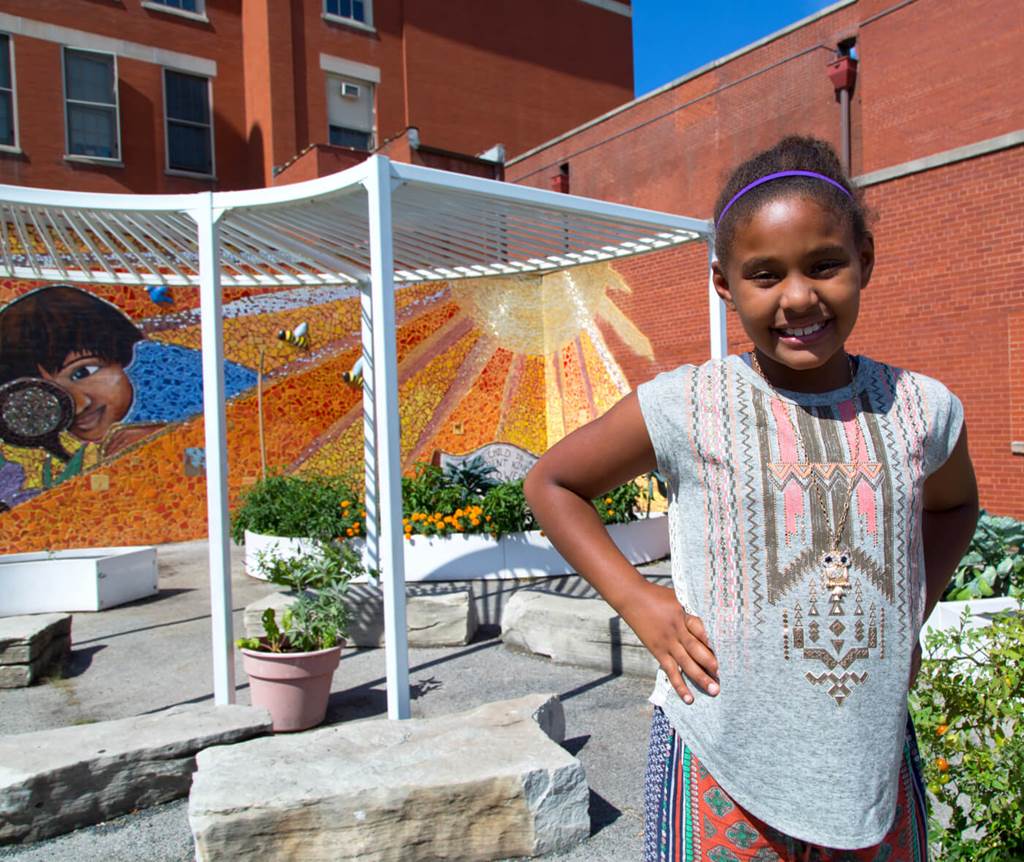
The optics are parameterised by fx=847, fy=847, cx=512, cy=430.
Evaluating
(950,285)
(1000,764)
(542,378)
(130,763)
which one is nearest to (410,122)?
(542,378)

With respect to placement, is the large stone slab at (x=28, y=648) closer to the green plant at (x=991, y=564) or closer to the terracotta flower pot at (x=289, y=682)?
the terracotta flower pot at (x=289, y=682)

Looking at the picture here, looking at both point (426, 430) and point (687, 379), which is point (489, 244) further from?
point (426, 430)

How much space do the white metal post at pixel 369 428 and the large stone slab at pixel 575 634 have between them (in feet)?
6.06

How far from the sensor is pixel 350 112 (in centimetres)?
1688

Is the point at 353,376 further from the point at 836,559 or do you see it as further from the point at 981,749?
the point at 836,559

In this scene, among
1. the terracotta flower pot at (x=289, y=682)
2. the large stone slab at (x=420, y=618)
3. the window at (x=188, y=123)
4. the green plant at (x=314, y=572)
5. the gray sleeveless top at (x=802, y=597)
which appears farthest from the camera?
the window at (x=188, y=123)

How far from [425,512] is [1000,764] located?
6.62 metres

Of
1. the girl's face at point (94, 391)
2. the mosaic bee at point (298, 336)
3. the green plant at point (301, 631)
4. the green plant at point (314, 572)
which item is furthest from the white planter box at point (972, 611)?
the girl's face at point (94, 391)

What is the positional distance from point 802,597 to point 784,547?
8cm

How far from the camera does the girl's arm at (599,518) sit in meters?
1.40

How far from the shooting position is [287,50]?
15539 mm

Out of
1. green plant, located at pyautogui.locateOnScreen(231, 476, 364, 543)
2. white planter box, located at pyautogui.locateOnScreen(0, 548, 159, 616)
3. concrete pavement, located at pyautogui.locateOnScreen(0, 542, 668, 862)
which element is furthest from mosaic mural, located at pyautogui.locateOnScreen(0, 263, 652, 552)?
concrete pavement, located at pyautogui.locateOnScreen(0, 542, 668, 862)

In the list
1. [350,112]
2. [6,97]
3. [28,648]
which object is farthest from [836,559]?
[350,112]

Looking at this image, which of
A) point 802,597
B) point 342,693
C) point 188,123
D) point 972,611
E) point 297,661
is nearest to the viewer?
point 802,597
